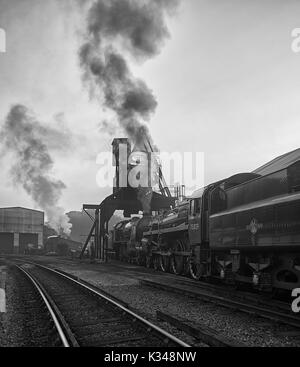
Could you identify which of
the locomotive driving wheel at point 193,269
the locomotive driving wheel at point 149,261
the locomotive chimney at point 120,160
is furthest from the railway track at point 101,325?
the locomotive chimney at point 120,160

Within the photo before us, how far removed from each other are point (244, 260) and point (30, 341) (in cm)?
670

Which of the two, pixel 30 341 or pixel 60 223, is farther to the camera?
pixel 60 223

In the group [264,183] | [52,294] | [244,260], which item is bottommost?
[52,294]

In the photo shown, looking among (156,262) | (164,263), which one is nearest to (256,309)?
(164,263)

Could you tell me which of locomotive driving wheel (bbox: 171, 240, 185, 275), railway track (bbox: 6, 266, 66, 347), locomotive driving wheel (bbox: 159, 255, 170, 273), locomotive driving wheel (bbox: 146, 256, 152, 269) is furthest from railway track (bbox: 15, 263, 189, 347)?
locomotive driving wheel (bbox: 146, 256, 152, 269)

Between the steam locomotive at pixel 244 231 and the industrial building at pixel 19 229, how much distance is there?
5514 centimetres

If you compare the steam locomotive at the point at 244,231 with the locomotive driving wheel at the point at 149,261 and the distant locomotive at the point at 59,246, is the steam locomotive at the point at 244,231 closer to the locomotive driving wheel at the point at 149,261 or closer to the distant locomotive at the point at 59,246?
the locomotive driving wheel at the point at 149,261

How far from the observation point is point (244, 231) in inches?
427

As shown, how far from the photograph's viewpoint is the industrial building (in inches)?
2680

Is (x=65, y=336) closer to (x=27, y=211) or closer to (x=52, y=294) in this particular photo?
(x=52, y=294)

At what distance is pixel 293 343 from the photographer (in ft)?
21.0

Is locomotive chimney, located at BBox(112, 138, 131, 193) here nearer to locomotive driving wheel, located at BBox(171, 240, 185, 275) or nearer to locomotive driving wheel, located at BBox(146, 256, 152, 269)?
locomotive driving wheel, located at BBox(146, 256, 152, 269)
